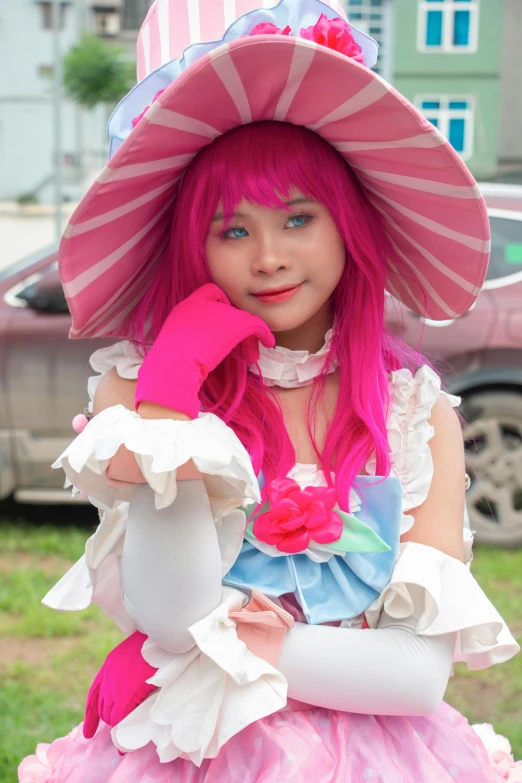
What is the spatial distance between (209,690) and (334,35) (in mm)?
926

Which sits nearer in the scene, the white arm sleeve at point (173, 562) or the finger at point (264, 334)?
the white arm sleeve at point (173, 562)

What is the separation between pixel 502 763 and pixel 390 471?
0.61 metres

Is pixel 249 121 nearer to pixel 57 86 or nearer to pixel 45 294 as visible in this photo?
pixel 45 294

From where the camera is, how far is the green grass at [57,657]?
283cm

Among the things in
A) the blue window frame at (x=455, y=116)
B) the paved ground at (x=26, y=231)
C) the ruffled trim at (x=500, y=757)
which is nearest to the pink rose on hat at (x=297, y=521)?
the ruffled trim at (x=500, y=757)

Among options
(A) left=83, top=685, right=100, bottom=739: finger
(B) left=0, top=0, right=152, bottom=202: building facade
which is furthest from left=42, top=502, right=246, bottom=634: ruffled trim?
(B) left=0, top=0, right=152, bottom=202: building facade

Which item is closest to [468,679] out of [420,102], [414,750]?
[414,750]

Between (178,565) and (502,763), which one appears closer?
(178,565)

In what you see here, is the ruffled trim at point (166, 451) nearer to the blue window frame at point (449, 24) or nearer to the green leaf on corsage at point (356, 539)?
the green leaf on corsage at point (356, 539)

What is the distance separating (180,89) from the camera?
3.93 feet

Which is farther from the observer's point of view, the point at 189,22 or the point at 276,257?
the point at 189,22

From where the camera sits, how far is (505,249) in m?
4.14

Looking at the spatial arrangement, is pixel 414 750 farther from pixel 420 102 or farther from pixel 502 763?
pixel 420 102

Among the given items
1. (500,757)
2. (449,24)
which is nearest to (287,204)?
(500,757)
